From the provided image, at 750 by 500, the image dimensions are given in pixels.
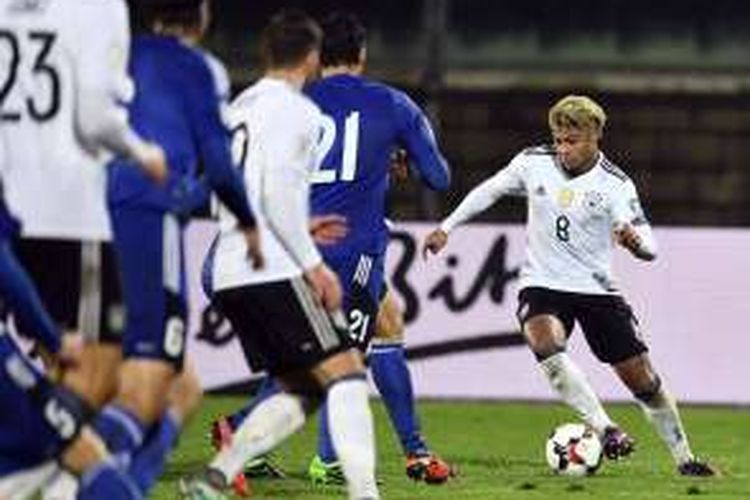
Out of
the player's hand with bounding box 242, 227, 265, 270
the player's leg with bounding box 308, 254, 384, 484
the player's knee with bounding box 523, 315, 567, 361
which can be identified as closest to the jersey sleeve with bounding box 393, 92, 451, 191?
the player's leg with bounding box 308, 254, 384, 484

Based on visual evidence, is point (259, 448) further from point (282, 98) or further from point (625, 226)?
point (625, 226)

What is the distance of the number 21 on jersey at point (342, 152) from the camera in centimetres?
1174

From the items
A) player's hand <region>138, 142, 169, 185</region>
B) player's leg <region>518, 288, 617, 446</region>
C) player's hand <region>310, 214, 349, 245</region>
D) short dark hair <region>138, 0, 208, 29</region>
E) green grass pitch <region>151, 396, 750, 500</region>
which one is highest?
short dark hair <region>138, 0, 208, 29</region>

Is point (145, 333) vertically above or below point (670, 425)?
above

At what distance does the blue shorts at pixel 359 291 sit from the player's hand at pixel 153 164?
141 inches

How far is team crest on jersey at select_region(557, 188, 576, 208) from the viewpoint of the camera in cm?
1291

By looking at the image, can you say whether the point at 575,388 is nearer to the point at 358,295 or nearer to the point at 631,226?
the point at 631,226

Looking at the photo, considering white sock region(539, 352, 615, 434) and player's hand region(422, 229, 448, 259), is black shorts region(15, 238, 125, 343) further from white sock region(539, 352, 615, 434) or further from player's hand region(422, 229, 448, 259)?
white sock region(539, 352, 615, 434)

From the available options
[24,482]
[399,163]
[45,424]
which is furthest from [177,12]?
[399,163]

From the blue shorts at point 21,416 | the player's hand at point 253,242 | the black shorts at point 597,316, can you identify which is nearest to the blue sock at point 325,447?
the black shorts at point 597,316

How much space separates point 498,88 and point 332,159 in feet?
47.5

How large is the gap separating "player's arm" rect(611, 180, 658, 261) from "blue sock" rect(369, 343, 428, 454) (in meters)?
1.21

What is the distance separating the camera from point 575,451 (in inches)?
491

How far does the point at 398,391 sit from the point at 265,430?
2.75 m
